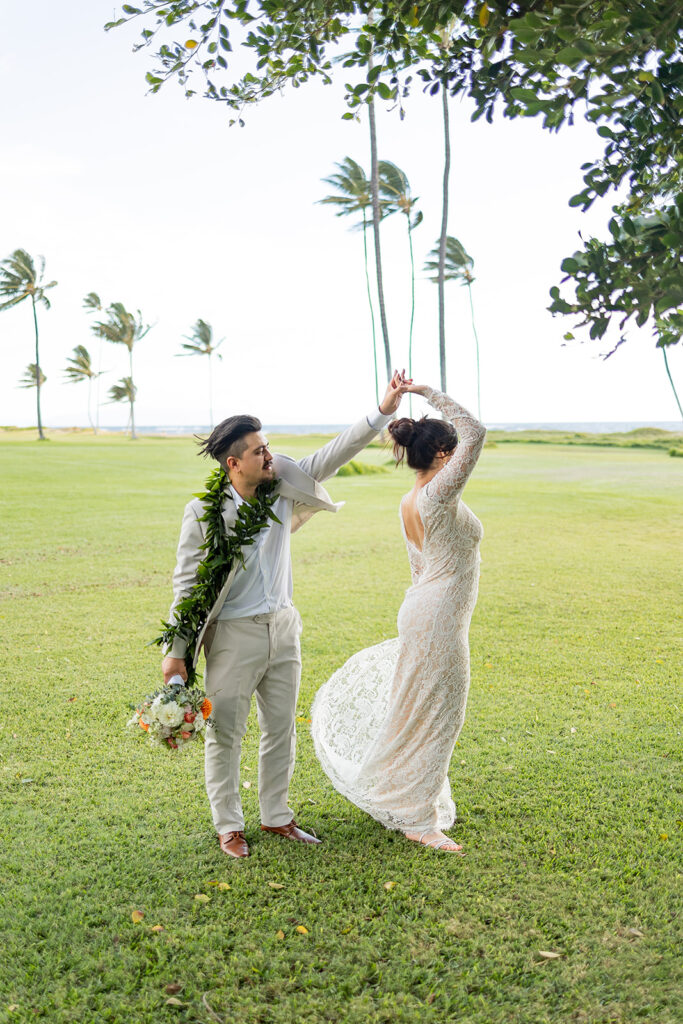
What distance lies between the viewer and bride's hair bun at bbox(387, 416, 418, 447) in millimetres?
4324

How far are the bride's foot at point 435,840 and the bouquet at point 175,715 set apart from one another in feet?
4.55

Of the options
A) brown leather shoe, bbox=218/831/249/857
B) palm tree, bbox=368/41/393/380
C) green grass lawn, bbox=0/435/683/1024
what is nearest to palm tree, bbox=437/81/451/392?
palm tree, bbox=368/41/393/380

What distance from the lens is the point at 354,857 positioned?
427cm

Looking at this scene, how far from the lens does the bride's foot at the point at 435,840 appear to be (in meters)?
4.36

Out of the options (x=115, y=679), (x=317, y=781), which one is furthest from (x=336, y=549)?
(x=317, y=781)

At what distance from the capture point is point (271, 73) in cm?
478

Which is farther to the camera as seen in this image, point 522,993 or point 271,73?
point 271,73

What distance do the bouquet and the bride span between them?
1.12 meters

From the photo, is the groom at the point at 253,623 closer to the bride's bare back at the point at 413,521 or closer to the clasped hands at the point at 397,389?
the clasped hands at the point at 397,389

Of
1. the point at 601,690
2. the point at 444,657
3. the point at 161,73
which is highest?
the point at 161,73

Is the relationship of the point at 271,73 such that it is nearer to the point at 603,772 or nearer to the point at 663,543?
the point at 603,772

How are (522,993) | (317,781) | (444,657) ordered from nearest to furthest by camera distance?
1. (522,993)
2. (444,657)
3. (317,781)

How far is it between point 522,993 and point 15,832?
2.93 m

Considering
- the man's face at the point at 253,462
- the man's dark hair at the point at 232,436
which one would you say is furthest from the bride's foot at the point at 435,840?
the man's dark hair at the point at 232,436
